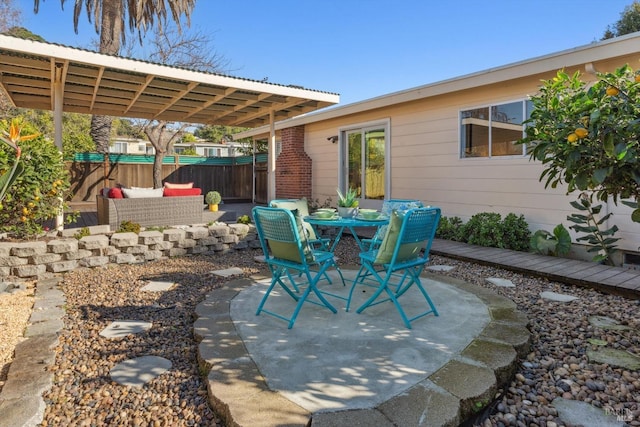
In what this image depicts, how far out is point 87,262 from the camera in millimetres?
4906

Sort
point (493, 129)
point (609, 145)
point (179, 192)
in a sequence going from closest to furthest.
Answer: point (609, 145)
point (493, 129)
point (179, 192)

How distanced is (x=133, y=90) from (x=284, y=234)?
5531mm

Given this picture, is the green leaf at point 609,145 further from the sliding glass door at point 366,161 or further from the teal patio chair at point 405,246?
the sliding glass door at point 366,161

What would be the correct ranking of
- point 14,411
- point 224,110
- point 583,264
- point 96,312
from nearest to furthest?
point 14,411
point 96,312
point 583,264
point 224,110

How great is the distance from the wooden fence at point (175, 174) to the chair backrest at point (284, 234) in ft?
33.4

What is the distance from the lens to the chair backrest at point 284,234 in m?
2.82

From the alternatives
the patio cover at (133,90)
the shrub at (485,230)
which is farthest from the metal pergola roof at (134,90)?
the shrub at (485,230)

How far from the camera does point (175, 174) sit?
14758mm

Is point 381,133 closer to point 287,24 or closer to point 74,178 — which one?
point 287,24

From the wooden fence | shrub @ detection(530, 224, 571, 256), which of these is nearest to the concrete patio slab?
shrub @ detection(530, 224, 571, 256)

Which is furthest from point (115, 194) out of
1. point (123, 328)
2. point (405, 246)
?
point (405, 246)

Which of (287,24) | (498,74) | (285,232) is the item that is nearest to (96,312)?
(285,232)

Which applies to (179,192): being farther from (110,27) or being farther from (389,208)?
(110,27)

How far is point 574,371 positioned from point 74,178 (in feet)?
46.3
